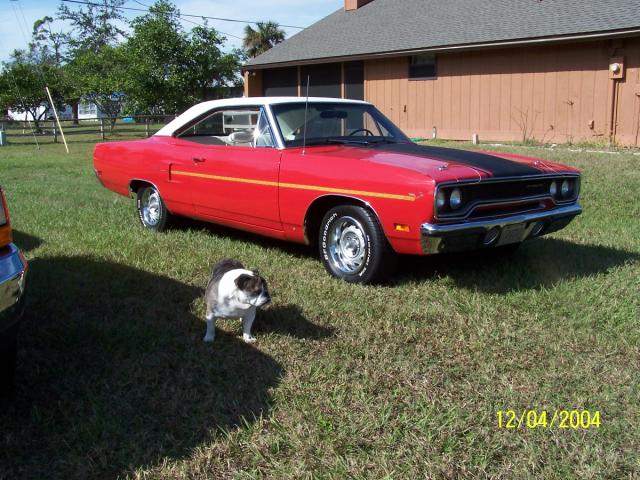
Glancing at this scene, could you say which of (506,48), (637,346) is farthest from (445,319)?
(506,48)

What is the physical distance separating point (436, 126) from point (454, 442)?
1687 cm

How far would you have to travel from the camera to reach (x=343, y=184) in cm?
472

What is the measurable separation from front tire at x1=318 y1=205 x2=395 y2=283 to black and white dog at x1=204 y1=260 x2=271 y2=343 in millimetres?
1126

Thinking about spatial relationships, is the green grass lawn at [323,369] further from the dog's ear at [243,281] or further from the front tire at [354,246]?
the dog's ear at [243,281]

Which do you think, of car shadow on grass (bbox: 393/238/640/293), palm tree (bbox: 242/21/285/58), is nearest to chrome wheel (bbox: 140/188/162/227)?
car shadow on grass (bbox: 393/238/640/293)

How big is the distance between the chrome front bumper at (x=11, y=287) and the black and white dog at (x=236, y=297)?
1.12 meters

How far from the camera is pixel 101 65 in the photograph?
32062 millimetres

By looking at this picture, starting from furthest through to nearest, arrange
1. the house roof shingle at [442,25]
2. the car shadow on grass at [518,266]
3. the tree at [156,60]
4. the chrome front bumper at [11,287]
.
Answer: the tree at [156,60] < the house roof shingle at [442,25] < the car shadow on grass at [518,266] < the chrome front bumper at [11,287]

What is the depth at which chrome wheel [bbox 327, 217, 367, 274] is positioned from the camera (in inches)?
189

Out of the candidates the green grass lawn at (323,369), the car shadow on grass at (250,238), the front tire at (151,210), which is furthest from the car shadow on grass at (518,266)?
the front tire at (151,210)

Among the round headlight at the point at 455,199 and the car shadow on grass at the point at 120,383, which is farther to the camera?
the round headlight at the point at 455,199

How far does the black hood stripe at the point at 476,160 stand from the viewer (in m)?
4.59

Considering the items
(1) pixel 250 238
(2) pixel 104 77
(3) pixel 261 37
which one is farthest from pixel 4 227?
(3) pixel 261 37

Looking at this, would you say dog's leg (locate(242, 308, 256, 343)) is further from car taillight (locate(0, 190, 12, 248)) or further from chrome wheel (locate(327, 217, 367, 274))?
car taillight (locate(0, 190, 12, 248))
